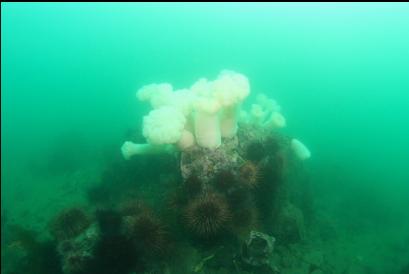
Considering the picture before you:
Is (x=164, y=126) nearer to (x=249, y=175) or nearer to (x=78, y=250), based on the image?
(x=249, y=175)

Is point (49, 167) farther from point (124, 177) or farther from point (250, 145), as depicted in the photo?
point (250, 145)

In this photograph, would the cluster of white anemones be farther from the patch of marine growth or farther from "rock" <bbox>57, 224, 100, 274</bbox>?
"rock" <bbox>57, 224, 100, 274</bbox>

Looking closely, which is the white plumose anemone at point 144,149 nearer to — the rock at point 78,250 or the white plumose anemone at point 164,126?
the white plumose anemone at point 164,126

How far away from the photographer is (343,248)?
29.5 feet

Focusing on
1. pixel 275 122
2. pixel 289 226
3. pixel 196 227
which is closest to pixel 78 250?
pixel 196 227

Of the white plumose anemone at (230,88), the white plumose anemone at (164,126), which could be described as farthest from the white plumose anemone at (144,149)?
the white plumose anemone at (230,88)

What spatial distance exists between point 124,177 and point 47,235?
245 cm

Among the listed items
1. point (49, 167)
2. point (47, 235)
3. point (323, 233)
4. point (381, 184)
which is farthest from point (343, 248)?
point (49, 167)

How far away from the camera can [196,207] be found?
5.04 meters

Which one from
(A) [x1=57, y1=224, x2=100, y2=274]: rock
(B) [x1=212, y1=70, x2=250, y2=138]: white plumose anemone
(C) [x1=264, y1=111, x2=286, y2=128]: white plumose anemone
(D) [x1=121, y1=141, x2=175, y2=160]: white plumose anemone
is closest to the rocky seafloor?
(A) [x1=57, y1=224, x2=100, y2=274]: rock

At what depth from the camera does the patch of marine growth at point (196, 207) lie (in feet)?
16.5

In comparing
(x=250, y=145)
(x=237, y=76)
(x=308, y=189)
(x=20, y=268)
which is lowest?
(x=20, y=268)

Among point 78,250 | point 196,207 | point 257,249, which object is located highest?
point 196,207

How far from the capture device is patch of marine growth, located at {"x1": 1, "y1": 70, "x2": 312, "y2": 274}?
502 cm
